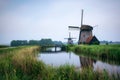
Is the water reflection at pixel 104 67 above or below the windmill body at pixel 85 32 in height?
below

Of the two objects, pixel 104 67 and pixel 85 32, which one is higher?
pixel 85 32

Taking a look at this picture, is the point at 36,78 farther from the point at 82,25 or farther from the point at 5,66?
the point at 82,25

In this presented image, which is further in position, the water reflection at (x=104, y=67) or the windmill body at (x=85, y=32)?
the windmill body at (x=85, y=32)

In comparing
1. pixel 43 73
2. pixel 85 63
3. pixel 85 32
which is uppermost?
pixel 85 32

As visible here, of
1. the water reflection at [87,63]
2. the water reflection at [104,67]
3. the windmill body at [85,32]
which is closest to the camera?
the water reflection at [104,67]

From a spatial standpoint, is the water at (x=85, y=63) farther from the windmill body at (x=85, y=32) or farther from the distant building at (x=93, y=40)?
the windmill body at (x=85, y=32)

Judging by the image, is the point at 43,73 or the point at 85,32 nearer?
the point at 43,73

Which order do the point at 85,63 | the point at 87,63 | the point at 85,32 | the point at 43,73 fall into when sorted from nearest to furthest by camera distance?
the point at 43,73 → the point at 87,63 → the point at 85,63 → the point at 85,32

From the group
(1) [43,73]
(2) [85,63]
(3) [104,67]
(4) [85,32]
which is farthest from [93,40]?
(1) [43,73]

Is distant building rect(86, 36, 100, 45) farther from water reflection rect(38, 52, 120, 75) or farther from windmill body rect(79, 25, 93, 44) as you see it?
water reflection rect(38, 52, 120, 75)

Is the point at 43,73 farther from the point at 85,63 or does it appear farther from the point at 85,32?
the point at 85,32

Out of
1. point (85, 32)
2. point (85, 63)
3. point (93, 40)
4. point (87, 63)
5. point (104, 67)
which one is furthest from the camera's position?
point (85, 32)

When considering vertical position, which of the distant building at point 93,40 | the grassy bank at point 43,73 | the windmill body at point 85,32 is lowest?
the grassy bank at point 43,73

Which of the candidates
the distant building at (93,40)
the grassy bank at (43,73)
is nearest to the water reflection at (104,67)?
the grassy bank at (43,73)
